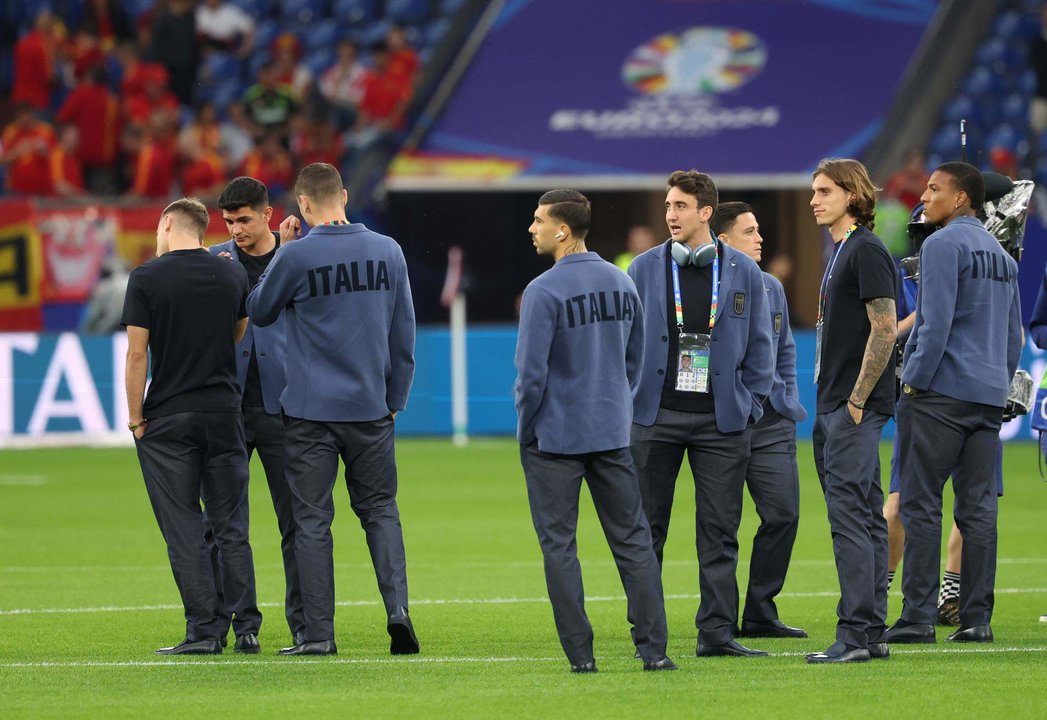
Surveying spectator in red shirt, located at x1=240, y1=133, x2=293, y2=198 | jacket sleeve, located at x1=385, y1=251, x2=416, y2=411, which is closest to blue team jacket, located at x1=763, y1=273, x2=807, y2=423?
jacket sleeve, located at x1=385, y1=251, x2=416, y2=411

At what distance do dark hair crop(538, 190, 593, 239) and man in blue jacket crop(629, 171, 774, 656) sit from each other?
0.56 m

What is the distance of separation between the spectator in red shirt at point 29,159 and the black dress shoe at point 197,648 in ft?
55.9

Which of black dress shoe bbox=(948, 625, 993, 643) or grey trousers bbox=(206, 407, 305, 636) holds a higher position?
grey trousers bbox=(206, 407, 305, 636)

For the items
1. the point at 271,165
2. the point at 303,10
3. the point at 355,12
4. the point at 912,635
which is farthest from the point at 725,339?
the point at 303,10

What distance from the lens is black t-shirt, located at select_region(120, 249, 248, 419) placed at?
874 cm

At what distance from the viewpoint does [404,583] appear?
28.7 ft

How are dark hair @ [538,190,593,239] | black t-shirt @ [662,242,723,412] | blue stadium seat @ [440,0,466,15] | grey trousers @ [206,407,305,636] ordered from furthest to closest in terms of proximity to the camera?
blue stadium seat @ [440,0,466,15], grey trousers @ [206,407,305,636], black t-shirt @ [662,242,723,412], dark hair @ [538,190,593,239]

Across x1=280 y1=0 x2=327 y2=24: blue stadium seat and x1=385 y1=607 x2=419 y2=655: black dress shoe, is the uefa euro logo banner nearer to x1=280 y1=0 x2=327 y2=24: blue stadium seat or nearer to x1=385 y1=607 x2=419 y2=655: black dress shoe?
x1=280 y1=0 x2=327 y2=24: blue stadium seat

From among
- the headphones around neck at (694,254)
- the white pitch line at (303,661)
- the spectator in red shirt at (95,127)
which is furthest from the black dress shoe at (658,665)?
the spectator in red shirt at (95,127)

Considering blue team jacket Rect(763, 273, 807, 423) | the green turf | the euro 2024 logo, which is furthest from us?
the euro 2024 logo

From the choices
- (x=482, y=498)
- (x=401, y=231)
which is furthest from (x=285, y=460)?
(x=401, y=231)

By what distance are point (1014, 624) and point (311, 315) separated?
13.1 feet

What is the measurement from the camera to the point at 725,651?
335 inches

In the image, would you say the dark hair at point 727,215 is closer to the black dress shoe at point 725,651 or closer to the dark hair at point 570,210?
the dark hair at point 570,210
